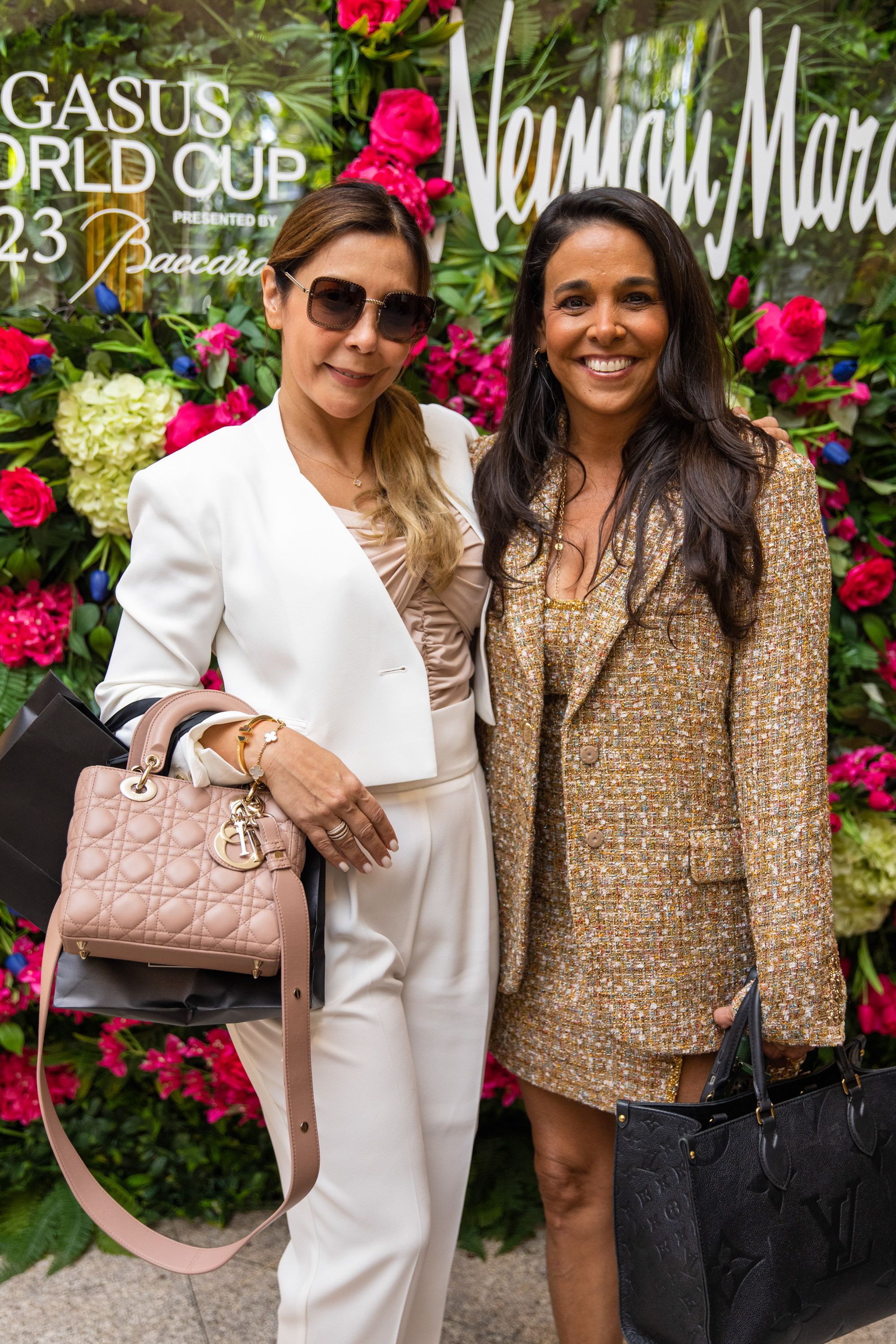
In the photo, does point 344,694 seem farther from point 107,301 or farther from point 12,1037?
point 12,1037

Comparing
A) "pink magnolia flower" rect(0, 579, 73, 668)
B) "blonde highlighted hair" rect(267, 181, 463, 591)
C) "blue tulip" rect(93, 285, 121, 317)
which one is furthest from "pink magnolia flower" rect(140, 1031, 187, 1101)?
"blue tulip" rect(93, 285, 121, 317)

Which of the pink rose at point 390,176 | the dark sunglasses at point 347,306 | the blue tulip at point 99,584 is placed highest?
the pink rose at point 390,176

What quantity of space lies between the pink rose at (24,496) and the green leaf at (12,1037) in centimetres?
129

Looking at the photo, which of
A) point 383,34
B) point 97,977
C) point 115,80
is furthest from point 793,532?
point 115,80

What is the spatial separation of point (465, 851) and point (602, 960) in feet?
1.09

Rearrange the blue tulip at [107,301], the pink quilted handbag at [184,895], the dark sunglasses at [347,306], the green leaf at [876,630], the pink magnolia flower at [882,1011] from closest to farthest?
1. the pink quilted handbag at [184,895]
2. the dark sunglasses at [347,306]
3. the blue tulip at [107,301]
4. the green leaf at [876,630]
5. the pink magnolia flower at [882,1011]

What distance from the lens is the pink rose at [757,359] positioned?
2893 millimetres

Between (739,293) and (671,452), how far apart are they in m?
1.11

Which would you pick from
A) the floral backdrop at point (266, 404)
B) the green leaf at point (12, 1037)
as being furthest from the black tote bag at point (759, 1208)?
the green leaf at point (12, 1037)

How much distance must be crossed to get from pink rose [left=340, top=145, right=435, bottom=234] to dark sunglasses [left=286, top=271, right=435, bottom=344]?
90cm

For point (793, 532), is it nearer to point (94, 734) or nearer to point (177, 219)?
point (94, 734)

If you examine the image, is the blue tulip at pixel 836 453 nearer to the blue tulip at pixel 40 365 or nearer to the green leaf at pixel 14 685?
the blue tulip at pixel 40 365

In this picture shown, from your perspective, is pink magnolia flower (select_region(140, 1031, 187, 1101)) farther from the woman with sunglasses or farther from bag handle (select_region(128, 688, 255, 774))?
bag handle (select_region(128, 688, 255, 774))

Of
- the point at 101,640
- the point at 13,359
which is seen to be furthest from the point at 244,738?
the point at 13,359
